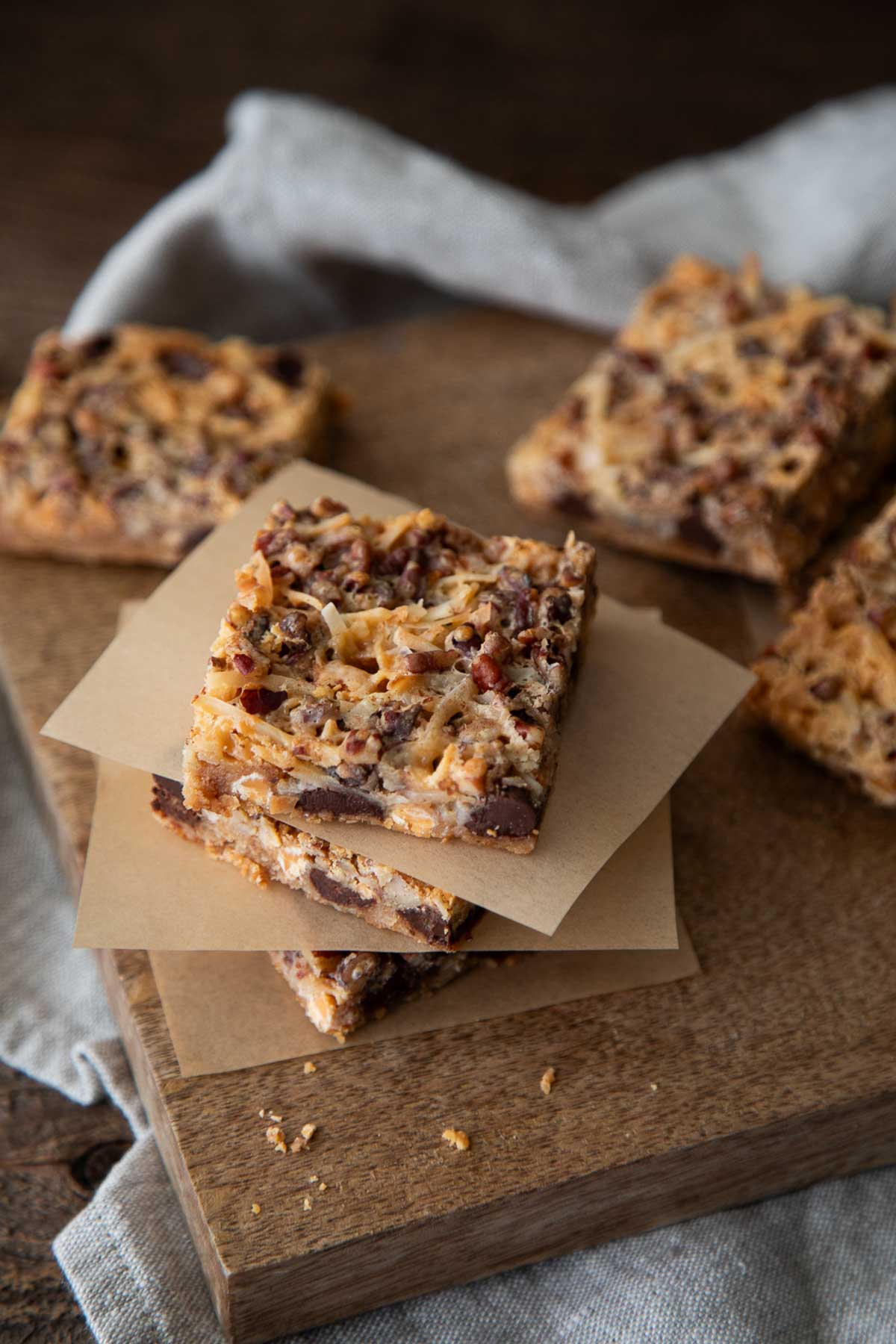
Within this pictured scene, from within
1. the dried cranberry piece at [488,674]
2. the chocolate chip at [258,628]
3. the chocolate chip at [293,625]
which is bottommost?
the chocolate chip at [258,628]

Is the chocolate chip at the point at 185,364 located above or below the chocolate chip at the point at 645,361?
below

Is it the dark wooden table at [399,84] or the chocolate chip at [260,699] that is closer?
the chocolate chip at [260,699]

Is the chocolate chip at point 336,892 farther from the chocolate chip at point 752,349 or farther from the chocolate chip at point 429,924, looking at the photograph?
the chocolate chip at point 752,349

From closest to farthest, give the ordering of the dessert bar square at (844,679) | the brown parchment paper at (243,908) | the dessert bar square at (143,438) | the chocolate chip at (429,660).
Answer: the chocolate chip at (429,660), the brown parchment paper at (243,908), the dessert bar square at (844,679), the dessert bar square at (143,438)

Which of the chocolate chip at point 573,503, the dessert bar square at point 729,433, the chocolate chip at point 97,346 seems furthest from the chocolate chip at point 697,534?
the chocolate chip at point 97,346

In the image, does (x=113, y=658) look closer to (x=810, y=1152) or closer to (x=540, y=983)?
(x=540, y=983)

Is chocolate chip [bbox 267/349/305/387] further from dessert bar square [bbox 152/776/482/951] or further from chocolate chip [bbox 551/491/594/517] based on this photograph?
dessert bar square [bbox 152/776/482/951]

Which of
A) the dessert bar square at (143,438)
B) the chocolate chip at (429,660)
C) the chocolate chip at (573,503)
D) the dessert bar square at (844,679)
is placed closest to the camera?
the chocolate chip at (429,660)
